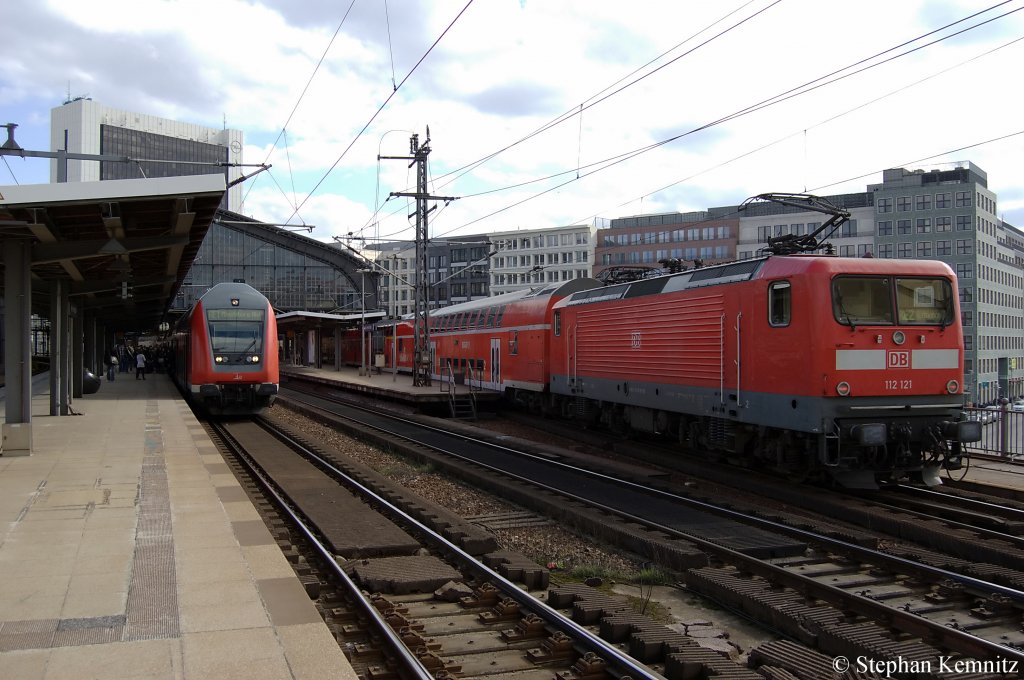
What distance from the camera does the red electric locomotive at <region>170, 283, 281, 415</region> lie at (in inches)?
848

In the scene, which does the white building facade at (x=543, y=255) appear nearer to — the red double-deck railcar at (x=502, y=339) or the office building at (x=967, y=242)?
the office building at (x=967, y=242)

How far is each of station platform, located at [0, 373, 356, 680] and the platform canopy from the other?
3.62 metres

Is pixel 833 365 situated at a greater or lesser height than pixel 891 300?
lesser

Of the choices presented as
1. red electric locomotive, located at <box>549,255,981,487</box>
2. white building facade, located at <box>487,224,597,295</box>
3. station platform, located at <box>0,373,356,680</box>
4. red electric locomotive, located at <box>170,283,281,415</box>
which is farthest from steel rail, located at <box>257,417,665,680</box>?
white building facade, located at <box>487,224,597,295</box>

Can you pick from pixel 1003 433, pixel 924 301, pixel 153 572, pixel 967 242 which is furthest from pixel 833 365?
pixel 967 242

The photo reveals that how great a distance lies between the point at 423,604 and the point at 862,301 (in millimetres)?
7522

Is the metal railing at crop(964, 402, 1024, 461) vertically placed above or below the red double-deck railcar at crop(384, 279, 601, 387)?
below

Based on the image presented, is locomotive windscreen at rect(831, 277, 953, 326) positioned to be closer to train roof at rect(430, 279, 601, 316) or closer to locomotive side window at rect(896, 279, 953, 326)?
locomotive side window at rect(896, 279, 953, 326)

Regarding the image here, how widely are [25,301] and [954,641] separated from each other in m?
13.9

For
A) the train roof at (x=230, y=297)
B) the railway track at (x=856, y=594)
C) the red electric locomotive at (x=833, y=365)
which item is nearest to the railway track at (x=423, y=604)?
the railway track at (x=856, y=594)

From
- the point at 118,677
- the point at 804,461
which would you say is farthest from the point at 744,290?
the point at 118,677

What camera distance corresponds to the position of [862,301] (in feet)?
36.2

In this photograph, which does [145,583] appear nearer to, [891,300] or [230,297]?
[891,300]

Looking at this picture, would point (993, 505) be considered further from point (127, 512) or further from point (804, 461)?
point (127, 512)
